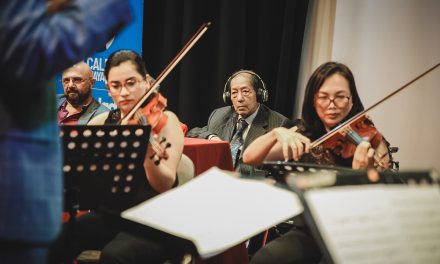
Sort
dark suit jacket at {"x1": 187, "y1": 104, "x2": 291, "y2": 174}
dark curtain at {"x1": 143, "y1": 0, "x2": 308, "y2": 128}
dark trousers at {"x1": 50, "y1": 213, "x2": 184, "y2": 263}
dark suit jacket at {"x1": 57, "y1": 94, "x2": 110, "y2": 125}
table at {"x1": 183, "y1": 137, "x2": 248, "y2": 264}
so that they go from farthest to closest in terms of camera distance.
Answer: dark curtain at {"x1": 143, "y1": 0, "x2": 308, "y2": 128} < dark suit jacket at {"x1": 187, "y1": 104, "x2": 291, "y2": 174} < dark suit jacket at {"x1": 57, "y1": 94, "x2": 110, "y2": 125} < table at {"x1": 183, "y1": 137, "x2": 248, "y2": 264} < dark trousers at {"x1": 50, "y1": 213, "x2": 184, "y2": 263}

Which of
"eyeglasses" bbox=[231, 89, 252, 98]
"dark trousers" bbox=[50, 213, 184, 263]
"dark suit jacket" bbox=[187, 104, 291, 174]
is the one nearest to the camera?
"dark trousers" bbox=[50, 213, 184, 263]

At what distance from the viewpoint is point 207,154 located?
8.63 feet

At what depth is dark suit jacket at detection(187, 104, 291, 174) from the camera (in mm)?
3211

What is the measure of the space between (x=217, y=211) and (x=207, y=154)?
166cm

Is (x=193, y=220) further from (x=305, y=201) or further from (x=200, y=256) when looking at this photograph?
(x=305, y=201)

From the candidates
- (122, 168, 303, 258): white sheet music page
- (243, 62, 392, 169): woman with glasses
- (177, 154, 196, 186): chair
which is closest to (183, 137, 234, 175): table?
(177, 154, 196, 186): chair

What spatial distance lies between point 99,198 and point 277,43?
2853 millimetres

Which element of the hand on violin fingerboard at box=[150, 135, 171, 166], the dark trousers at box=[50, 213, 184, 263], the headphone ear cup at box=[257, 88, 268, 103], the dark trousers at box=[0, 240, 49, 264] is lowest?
the dark trousers at box=[50, 213, 184, 263]

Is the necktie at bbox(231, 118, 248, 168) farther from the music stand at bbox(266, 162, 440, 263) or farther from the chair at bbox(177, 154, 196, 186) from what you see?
the music stand at bbox(266, 162, 440, 263)

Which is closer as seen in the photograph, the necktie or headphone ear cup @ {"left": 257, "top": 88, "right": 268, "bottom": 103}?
the necktie

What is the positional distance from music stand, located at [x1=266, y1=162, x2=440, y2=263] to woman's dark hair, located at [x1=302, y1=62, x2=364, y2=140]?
1.19m

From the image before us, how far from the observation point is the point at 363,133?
208cm

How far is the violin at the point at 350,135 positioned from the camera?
79.7 inches

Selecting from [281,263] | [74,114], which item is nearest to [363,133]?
[281,263]
